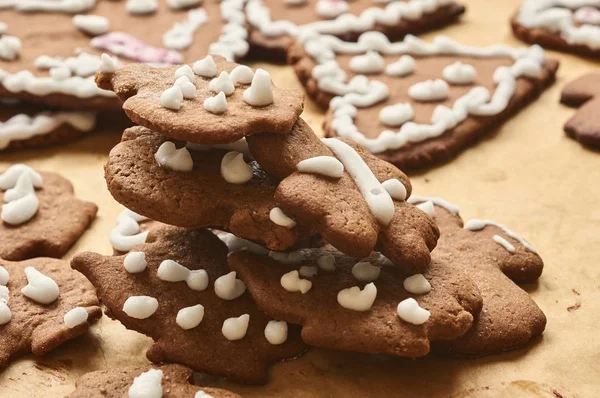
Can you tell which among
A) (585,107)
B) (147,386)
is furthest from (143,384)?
(585,107)

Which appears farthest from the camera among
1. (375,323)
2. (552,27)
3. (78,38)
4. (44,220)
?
(552,27)

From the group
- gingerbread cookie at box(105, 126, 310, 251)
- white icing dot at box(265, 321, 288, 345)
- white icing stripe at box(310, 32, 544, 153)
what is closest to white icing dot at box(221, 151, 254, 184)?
gingerbread cookie at box(105, 126, 310, 251)

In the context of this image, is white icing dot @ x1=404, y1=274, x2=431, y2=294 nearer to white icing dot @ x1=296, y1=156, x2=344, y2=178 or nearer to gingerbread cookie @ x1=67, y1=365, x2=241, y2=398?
white icing dot @ x1=296, y1=156, x2=344, y2=178

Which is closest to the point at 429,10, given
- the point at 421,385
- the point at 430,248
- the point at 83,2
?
the point at 83,2

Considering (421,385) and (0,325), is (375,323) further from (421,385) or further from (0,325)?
(0,325)

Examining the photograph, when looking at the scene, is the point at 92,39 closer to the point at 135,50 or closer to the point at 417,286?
the point at 135,50

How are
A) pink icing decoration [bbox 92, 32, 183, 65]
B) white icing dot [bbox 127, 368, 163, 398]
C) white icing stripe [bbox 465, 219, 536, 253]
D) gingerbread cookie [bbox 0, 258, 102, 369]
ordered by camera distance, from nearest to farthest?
white icing dot [bbox 127, 368, 163, 398] → gingerbread cookie [bbox 0, 258, 102, 369] → white icing stripe [bbox 465, 219, 536, 253] → pink icing decoration [bbox 92, 32, 183, 65]

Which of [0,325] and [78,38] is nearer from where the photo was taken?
[0,325]
